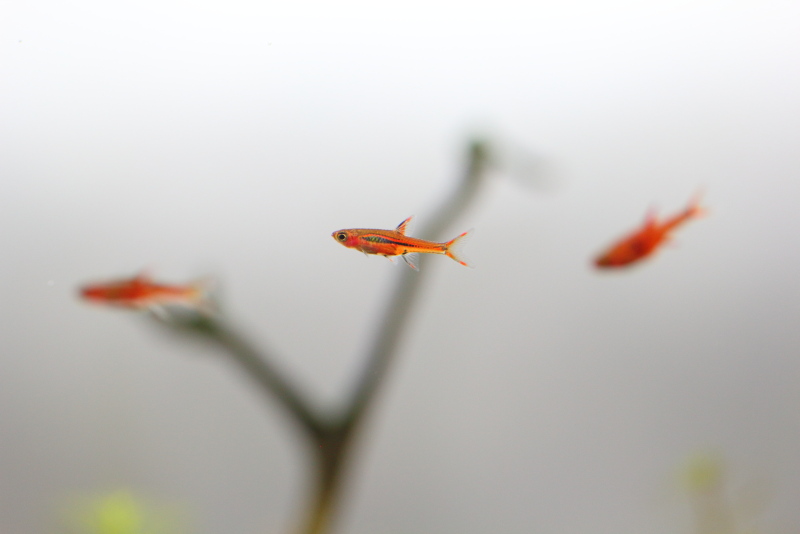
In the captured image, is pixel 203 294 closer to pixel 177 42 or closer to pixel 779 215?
pixel 177 42

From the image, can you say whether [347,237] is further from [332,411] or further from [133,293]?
[332,411]

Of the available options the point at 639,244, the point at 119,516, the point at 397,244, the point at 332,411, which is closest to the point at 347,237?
the point at 397,244

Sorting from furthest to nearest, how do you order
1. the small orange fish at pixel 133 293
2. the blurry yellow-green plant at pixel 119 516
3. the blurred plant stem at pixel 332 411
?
the blurry yellow-green plant at pixel 119 516, the blurred plant stem at pixel 332 411, the small orange fish at pixel 133 293

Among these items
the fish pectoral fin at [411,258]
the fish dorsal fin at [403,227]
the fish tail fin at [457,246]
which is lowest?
the fish pectoral fin at [411,258]

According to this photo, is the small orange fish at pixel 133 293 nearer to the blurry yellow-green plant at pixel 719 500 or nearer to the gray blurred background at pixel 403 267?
the gray blurred background at pixel 403 267

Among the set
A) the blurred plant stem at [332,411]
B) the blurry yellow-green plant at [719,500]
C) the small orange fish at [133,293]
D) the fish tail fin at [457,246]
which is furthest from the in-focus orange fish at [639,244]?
the blurry yellow-green plant at [719,500]

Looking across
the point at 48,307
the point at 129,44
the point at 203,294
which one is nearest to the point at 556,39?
the point at 129,44
